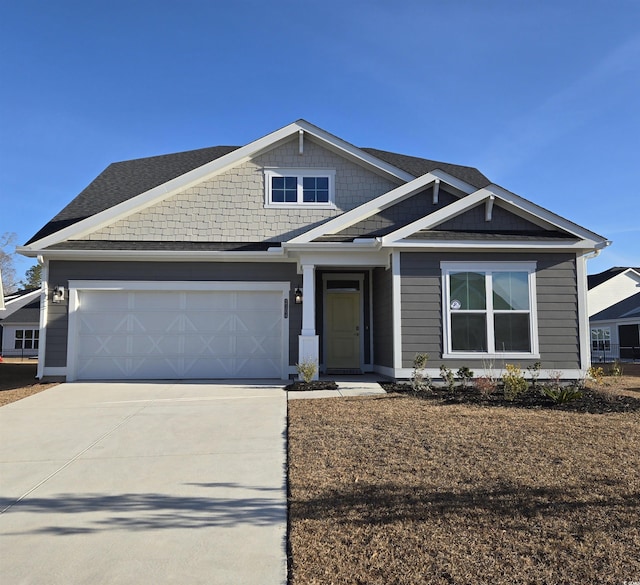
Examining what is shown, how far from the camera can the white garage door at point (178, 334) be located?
Result: 1191cm

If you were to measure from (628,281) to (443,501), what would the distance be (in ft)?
123

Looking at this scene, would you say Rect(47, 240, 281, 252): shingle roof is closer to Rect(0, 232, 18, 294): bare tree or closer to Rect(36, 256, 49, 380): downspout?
Rect(36, 256, 49, 380): downspout

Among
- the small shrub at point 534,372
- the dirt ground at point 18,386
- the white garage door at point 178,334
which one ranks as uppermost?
the white garage door at point 178,334

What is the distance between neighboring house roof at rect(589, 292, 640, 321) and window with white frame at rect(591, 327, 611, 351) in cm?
74

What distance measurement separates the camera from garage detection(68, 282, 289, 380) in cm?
1191

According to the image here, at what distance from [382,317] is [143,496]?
8.11 metres

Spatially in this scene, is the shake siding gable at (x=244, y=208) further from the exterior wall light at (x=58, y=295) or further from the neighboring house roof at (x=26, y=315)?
the neighboring house roof at (x=26, y=315)

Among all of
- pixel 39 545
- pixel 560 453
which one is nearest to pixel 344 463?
pixel 560 453

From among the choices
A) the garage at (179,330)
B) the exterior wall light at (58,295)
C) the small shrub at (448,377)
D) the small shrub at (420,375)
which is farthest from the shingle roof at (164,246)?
the small shrub at (448,377)

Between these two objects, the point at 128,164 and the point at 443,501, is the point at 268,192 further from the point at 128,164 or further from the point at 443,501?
the point at 443,501

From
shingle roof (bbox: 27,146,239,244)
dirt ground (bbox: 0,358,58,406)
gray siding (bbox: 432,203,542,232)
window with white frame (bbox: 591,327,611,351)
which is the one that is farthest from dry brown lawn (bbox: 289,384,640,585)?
window with white frame (bbox: 591,327,611,351)

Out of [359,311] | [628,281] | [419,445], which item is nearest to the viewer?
[419,445]

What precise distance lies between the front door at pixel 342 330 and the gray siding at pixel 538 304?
3.12m

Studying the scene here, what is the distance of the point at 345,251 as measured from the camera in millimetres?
10875
